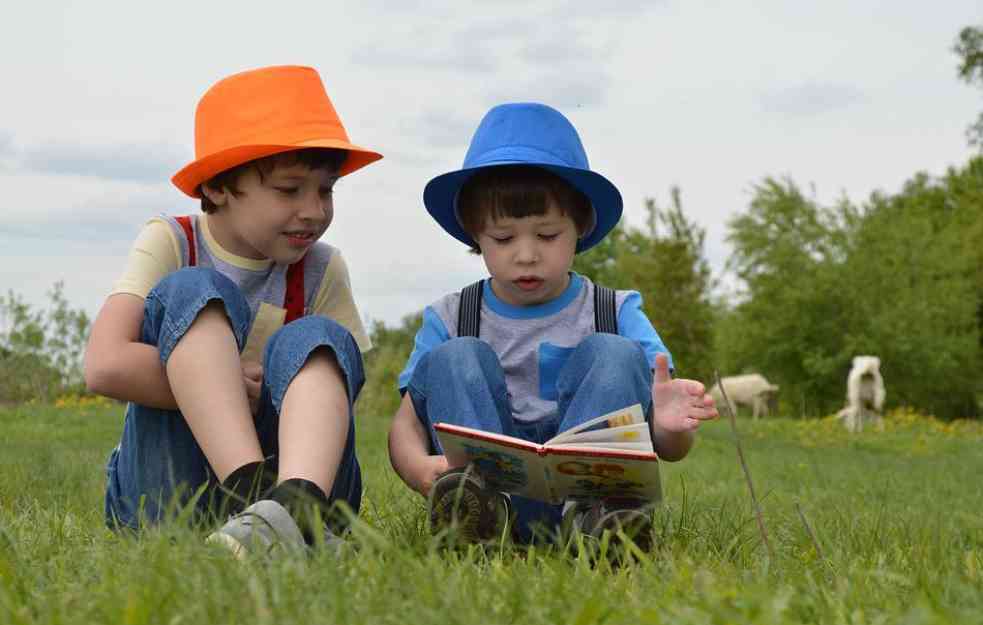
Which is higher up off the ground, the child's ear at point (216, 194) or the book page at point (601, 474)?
the child's ear at point (216, 194)

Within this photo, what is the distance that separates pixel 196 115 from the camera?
3.30m

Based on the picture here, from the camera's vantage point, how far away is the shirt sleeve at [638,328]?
3.23 metres

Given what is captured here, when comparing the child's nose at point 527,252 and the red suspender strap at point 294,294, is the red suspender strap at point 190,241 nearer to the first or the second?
the red suspender strap at point 294,294

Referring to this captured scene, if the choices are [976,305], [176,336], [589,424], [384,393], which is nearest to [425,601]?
[589,424]

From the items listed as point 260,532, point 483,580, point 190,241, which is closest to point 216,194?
point 190,241

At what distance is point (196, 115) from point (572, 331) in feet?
4.05

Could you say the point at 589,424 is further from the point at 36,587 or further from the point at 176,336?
the point at 36,587

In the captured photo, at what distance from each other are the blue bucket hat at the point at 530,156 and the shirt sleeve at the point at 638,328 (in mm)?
252

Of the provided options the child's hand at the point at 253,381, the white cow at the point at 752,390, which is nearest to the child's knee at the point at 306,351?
the child's hand at the point at 253,381

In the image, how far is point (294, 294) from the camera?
330 cm

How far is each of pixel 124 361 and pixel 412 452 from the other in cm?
79

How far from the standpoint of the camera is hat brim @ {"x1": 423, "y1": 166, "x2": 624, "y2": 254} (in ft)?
11.0

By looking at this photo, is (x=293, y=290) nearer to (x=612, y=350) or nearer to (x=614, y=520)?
(x=612, y=350)

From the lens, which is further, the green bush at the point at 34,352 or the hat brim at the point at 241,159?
the green bush at the point at 34,352
